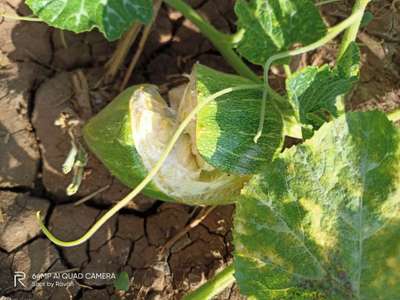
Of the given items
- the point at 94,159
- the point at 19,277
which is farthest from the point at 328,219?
the point at 19,277

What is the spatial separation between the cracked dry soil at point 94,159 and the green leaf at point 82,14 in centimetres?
44

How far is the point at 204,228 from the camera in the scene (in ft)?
6.88

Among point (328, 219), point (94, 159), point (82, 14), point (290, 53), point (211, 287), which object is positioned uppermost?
point (82, 14)

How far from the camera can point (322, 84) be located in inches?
63.3

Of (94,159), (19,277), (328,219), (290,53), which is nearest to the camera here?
(328,219)

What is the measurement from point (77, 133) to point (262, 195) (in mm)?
814

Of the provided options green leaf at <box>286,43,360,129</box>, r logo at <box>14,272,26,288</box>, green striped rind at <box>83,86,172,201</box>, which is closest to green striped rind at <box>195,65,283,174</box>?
green leaf at <box>286,43,360,129</box>

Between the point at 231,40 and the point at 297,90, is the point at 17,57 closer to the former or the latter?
the point at 231,40

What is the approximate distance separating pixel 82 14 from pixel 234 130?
517mm

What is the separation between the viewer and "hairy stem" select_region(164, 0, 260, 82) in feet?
6.56

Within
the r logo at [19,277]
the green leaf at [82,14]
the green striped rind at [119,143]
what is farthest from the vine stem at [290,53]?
the r logo at [19,277]

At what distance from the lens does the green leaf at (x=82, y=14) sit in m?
1.76

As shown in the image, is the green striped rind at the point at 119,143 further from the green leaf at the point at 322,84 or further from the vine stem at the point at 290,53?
the green leaf at the point at 322,84

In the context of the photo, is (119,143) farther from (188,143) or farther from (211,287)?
(211,287)
